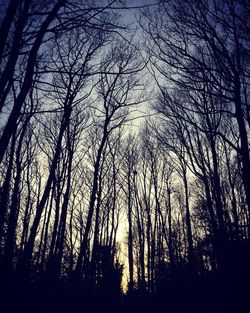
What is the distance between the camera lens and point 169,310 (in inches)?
351

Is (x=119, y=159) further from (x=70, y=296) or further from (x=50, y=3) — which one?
(x=50, y=3)

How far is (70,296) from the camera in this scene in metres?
7.87

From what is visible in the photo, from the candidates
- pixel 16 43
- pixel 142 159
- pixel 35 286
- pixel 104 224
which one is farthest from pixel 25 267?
pixel 104 224

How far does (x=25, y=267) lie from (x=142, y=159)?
12.6 meters

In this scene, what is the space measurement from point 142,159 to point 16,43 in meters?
15.7

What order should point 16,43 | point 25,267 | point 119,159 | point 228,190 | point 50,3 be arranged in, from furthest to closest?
point 228,190 < point 119,159 < point 25,267 < point 50,3 < point 16,43

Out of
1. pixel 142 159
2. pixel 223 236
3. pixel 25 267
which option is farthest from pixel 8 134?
pixel 142 159

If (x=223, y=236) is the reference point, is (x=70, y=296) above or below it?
below

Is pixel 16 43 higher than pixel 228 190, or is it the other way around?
pixel 228 190

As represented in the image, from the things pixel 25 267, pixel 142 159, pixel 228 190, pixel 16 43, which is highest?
pixel 142 159

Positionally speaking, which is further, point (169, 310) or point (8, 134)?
point (169, 310)

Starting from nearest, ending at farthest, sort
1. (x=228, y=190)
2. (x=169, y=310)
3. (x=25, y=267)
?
(x=25, y=267)
(x=169, y=310)
(x=228, y=190)

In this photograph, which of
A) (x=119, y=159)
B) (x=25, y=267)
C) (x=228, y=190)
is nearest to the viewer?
(x=25, y=267)

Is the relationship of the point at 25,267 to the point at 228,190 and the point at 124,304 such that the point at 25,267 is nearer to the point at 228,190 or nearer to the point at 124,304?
the point at 124,304
